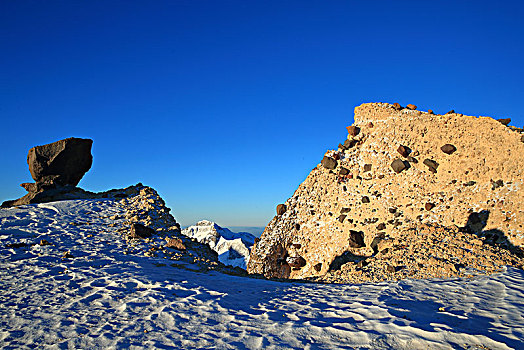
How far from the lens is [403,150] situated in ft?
47.6

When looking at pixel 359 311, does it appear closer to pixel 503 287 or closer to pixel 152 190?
pixel 503 287

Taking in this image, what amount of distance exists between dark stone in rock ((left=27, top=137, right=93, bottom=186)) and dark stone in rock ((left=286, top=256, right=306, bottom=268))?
11563 millimetres

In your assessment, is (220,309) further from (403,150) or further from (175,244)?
(403,150)

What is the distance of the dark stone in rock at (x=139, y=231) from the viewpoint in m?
11.0

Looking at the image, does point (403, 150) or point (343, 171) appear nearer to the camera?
point (403, 150)

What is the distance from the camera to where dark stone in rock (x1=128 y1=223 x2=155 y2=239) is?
11.0 meters

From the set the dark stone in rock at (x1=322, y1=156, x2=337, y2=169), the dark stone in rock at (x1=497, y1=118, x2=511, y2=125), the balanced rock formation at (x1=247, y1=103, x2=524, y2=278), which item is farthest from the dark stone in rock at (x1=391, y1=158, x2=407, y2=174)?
the dark stone in rock at (x1=497, y1=118, x2=511, y2=125)

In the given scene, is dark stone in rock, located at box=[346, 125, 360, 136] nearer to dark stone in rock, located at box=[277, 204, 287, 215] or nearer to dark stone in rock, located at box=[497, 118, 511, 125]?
dark stone in rock, located at box=[277, 204, 287, 215]

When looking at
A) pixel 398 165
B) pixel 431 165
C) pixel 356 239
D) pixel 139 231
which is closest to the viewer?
pixel 139 231

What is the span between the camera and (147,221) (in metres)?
12.5

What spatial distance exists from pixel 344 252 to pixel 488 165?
6.95 meters

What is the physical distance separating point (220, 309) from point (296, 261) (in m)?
9.65

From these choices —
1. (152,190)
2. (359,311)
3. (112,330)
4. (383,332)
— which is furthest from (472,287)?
(152,190)

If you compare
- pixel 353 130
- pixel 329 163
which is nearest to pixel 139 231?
pixel 329 163
